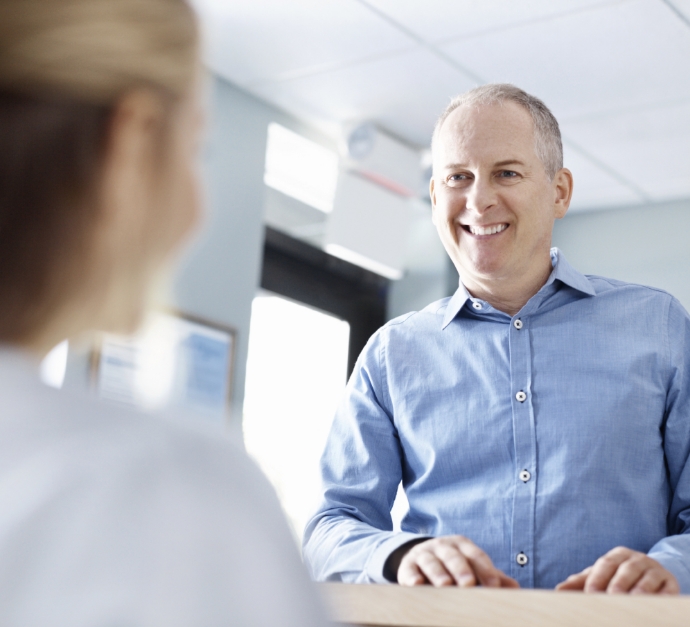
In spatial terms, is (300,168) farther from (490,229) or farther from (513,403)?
(513,403)

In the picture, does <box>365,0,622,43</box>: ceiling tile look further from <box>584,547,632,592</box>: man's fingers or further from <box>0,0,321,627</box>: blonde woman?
<box>0,0,321,627</box>: blonde woman

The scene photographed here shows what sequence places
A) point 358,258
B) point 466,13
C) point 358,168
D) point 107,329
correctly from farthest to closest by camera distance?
point 358,258 → point 358,168 → point 466,13 → point 107,329

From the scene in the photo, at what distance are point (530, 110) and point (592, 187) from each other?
10.1ft

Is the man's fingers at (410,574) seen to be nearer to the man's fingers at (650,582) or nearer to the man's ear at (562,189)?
the man's fingers at (650,582)

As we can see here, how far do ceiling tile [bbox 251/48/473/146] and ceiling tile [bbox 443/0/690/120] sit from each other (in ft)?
0.49

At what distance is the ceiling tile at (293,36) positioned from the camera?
3.09 m

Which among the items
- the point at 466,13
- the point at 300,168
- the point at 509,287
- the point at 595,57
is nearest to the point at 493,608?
the point at 509,287

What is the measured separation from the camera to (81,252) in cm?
48

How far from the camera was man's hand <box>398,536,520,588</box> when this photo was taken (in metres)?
0.98

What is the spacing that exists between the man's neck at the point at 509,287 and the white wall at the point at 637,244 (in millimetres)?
3233

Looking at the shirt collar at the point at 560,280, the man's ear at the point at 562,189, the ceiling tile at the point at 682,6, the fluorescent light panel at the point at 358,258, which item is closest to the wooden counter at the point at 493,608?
the shirt collar at the point at 560,280

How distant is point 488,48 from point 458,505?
2279mm

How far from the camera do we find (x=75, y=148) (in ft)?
1.57

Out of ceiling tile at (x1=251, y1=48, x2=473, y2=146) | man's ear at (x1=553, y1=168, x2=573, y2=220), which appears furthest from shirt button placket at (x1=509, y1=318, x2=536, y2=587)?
ceiling tile at (x1=251, y1=48, x2=473, y2=146)
